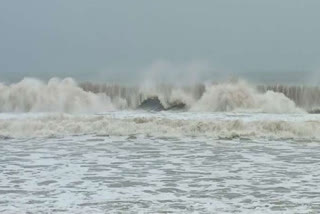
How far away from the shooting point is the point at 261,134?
1603 cm

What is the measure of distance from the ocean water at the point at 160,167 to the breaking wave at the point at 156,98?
24.0 feet

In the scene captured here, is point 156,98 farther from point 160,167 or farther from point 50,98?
point 160,167

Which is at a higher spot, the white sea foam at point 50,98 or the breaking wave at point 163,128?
the white sea foam at point 50,98

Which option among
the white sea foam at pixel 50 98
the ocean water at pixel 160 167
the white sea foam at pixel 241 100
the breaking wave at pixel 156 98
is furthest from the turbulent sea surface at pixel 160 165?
the white sea foam at pixel 50 98

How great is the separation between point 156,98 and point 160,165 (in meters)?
16.7

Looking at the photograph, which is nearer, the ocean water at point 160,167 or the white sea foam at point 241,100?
the ocean water at point 160,167

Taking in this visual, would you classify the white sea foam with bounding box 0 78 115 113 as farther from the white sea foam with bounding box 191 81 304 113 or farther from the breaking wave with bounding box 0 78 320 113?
the white sea foam with bounding box 191 81 304 113

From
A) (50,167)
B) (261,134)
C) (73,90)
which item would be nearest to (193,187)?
(50,167)

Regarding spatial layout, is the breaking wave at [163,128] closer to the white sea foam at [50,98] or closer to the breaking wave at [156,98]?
the breaking wave at [156,98]

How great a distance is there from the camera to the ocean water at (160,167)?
764 centimetres

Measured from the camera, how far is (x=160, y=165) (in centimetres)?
1071

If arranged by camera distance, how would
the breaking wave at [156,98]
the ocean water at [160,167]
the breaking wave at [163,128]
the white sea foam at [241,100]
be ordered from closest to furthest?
the ocean water at [160,167] < the breaking wave at [163,128] < the white sea foam at [241,100] < the breaking wave at [156,98]

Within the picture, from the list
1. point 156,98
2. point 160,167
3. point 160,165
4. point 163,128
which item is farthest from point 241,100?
point 160,167

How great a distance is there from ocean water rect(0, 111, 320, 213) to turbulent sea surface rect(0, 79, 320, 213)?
14 mm
